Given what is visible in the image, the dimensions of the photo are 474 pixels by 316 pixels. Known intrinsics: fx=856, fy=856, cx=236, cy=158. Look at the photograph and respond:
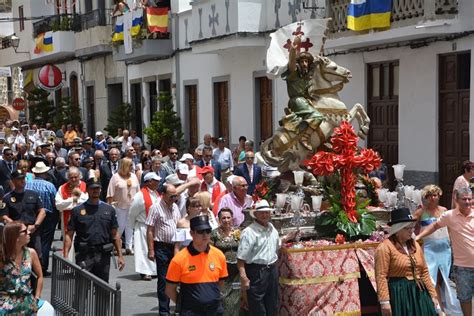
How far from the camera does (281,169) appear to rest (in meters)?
11.7

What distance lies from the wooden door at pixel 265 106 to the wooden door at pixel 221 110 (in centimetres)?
203

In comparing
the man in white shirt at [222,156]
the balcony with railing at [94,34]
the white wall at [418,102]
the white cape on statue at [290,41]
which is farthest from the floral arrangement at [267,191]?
the balcony with railing at [94,34]

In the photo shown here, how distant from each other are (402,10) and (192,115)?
445 inches

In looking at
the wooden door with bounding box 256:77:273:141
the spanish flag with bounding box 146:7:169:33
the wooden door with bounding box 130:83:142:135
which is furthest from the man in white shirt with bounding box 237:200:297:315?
the wooden door with bounding box 130:83:142:135

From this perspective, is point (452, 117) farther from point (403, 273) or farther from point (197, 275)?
point (197, 275)

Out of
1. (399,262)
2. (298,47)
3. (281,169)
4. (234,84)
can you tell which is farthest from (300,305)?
(234,84)

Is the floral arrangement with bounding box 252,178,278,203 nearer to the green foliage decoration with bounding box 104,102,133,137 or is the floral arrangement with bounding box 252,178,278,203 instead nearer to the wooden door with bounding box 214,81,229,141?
the wooden door with bounding box 214,81,229,141

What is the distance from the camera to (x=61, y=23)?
112 feet

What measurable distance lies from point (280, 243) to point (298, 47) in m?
3.81

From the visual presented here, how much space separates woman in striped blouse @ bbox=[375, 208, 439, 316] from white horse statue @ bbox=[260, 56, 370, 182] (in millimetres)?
4124

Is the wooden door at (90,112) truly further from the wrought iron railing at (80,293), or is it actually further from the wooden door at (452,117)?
the wrought iron railing at (80,293)

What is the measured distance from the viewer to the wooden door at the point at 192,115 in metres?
26.5

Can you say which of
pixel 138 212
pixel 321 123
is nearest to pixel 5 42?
pixel 138 212

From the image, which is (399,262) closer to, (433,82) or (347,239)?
(347,239)
